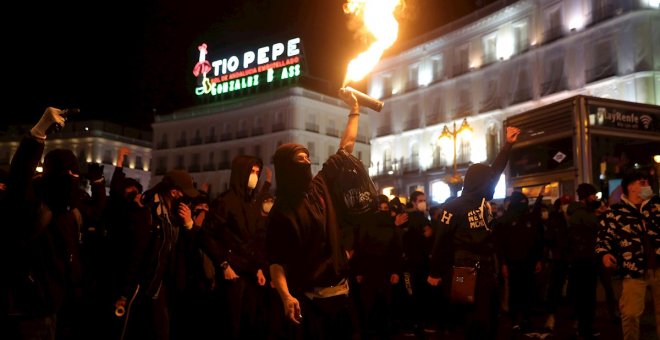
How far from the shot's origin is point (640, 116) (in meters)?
13.8

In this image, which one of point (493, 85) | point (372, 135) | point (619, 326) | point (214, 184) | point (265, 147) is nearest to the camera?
point (619, 326)

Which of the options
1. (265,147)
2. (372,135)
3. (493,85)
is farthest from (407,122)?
(265,147)

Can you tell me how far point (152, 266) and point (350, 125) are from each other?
247cm

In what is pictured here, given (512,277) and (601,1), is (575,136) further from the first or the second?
(601,1)

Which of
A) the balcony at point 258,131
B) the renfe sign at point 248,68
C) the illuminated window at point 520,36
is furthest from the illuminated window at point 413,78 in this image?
the balcony at point 258,131

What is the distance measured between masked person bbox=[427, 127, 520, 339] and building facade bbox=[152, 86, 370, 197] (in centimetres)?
4318

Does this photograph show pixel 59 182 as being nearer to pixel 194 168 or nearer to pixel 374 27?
pixel 374 27

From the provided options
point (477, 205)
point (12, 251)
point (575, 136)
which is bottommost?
point (12, 251)

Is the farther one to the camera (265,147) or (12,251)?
(265,147)

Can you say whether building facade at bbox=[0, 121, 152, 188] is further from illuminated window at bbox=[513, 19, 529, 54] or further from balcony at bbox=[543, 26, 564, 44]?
balcony at bbox=[543, 26, 564, 44]

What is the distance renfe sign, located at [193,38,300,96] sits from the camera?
2170 inches

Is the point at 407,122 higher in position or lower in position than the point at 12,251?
higher

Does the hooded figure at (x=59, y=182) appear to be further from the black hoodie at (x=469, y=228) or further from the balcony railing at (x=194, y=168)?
the balcony railing at (x=194, y=168)

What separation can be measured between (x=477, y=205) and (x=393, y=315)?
4972 mm
